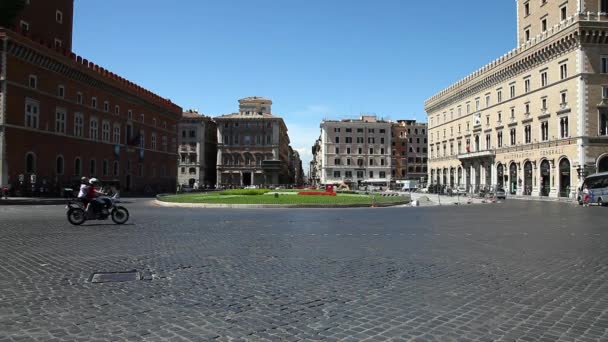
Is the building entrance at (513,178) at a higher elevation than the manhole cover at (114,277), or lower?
higher

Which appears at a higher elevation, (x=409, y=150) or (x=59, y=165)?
(x=409, y=150)

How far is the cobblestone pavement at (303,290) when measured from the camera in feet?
16.0

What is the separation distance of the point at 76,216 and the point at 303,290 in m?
12.2

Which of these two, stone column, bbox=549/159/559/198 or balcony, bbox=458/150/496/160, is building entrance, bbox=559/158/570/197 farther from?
balcony, bbox=458/150/496/160

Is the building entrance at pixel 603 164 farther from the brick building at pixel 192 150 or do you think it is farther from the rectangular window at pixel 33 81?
the brick building at pixel 192 150

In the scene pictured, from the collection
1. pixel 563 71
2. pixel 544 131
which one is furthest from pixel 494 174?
pixel 563 71

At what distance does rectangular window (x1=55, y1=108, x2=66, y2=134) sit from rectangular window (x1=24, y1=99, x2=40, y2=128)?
2.74 m

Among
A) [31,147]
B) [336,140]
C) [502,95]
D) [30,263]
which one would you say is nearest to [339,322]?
[30,263]

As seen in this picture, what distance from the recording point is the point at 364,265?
8.52 meters

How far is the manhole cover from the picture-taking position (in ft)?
23.3

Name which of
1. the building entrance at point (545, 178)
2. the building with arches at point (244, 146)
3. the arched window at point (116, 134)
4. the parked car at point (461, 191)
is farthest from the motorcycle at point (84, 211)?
the building with arches at point (244, 146)

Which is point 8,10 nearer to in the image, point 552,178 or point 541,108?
point 541,108

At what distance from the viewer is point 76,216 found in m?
15.9

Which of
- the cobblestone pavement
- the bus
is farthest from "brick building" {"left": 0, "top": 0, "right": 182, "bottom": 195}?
the bus
